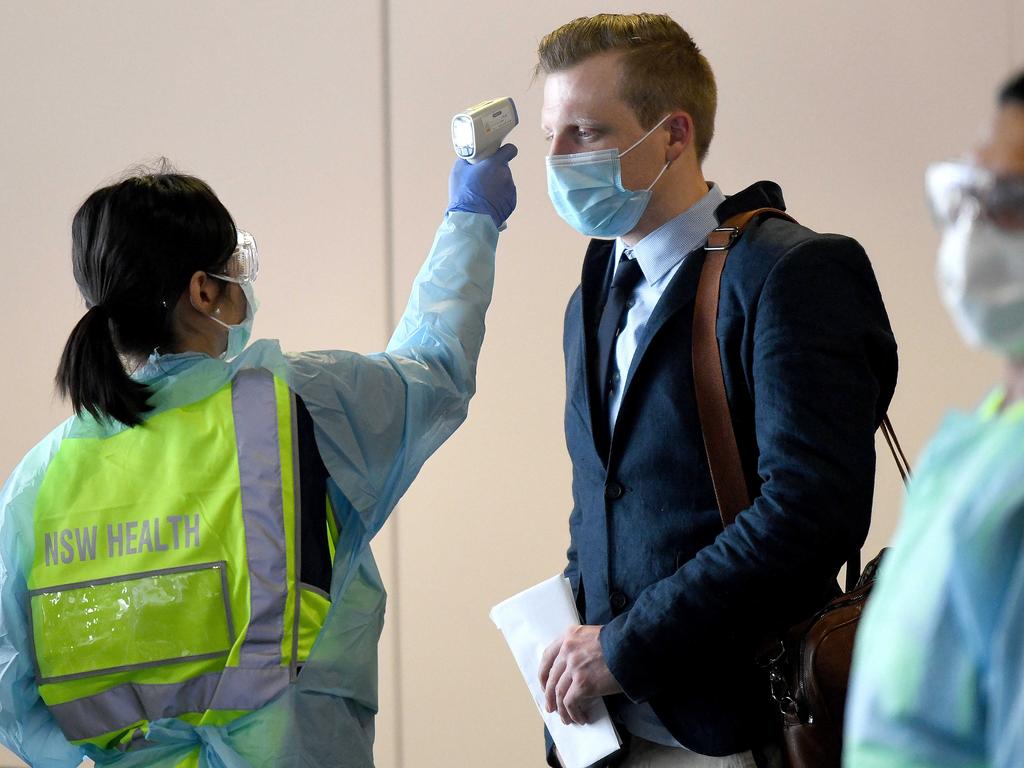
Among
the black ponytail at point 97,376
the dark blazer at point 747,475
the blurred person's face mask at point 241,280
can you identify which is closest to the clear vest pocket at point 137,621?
the black ponytail at point 97,376

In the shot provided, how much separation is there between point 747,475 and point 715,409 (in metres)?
0.08

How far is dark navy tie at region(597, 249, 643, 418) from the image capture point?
4.70 feet

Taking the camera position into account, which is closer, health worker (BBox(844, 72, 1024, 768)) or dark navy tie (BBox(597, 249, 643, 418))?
health worker (BBox(844, 72, 1024, 768))

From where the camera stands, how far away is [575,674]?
1314 mm

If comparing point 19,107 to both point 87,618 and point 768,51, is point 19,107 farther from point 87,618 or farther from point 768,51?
point 87,618

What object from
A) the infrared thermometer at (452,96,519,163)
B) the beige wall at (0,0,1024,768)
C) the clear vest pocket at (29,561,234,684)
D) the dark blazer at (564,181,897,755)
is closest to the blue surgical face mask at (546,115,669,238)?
the dark blazer at (564,181,897,755)

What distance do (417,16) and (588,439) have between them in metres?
1.75

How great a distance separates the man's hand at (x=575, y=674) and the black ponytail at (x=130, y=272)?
556 mm

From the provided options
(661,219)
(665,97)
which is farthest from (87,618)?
(665,97)

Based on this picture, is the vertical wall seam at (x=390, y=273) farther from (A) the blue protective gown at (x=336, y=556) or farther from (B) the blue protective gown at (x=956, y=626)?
(B) the blue protective gown at (x=956, y=626)

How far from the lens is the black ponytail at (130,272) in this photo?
1.38m

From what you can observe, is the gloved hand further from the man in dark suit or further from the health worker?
the health worker

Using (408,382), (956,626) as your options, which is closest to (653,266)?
(408,382)

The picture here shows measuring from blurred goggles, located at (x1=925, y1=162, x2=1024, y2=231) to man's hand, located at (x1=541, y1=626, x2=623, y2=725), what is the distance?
0.73 metres
